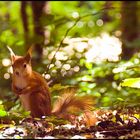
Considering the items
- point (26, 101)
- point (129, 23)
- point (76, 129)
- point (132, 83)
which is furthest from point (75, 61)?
point (129, 23)

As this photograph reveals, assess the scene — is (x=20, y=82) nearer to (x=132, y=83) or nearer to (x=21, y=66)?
(x=21, y=66)

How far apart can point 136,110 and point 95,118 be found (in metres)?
0.49

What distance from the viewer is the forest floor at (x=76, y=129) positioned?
276 cm

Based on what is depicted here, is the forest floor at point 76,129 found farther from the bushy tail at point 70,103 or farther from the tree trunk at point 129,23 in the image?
the tree trunk at point 129,23

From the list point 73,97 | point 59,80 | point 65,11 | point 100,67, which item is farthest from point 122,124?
point 65,11

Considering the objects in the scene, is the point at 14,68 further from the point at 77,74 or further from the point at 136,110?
the point at 77,74

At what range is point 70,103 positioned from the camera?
13.1ft

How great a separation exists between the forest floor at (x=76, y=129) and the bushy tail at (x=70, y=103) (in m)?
0.29

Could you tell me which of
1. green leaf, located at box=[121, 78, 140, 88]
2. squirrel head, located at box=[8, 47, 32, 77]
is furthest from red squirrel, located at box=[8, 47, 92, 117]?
green leaf, located at box=[121, 78, 140, 88]

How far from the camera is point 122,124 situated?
3176mm

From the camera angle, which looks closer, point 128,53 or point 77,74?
point 77,74

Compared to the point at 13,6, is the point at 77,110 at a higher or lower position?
lower

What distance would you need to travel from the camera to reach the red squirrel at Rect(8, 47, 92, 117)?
3.93m

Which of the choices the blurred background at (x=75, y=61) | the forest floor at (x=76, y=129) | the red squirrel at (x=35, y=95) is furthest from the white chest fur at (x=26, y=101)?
the forest floor at (x=76, y=129)
